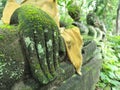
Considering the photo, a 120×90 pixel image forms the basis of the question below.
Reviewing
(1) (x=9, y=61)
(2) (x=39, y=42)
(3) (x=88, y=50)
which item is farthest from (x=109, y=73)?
(1) (x=9, y=61)

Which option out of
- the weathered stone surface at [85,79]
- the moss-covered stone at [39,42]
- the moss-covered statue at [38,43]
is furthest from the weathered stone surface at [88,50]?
the moss-covered stone at [39,42]

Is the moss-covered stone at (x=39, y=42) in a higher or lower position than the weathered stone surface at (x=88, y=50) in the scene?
higher

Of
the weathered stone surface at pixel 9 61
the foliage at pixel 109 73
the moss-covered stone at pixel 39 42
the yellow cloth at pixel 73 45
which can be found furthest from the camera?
the foliage at pixel 109 73

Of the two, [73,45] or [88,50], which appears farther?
[88,50]

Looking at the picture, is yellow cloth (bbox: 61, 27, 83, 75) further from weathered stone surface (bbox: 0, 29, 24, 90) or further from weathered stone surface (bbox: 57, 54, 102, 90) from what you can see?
weathered stone surface (bbox: 0, 29, 24, 90)

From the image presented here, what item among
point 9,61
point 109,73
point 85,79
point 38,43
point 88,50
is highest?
point 38,43

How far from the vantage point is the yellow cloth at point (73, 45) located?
3.51 metres

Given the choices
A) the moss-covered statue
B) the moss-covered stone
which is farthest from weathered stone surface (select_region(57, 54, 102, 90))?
the moss-covered stone

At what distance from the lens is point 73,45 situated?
142 inches

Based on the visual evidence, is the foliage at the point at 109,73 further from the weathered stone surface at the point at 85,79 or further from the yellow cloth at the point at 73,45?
the yellow cloth at the point at 73,45

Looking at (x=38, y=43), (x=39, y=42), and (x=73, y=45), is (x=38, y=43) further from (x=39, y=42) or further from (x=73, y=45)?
(x=73, y=45)

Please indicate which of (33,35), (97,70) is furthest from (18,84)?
(97,70)

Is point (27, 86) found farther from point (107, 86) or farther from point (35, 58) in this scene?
point (107, 86)

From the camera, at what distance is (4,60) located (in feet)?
8.40
